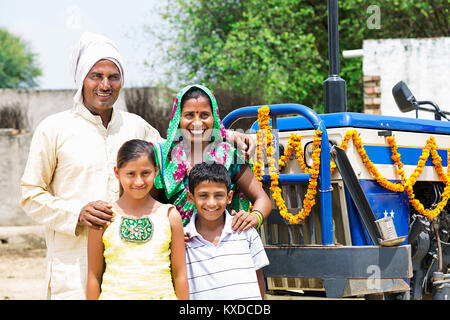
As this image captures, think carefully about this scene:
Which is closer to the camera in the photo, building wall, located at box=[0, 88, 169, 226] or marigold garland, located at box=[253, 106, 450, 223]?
marigold garland, located at box=[253, 106, 450, 223]

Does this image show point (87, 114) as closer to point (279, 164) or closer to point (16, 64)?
point (279, 164)

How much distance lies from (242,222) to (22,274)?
6061mm

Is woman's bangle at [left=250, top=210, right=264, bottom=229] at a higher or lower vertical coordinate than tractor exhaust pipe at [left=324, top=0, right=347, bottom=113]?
lower

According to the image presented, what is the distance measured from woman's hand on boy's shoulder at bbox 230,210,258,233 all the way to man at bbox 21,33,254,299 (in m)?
0.57

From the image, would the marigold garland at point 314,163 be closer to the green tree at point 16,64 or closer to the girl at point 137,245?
the girl at point 137,245

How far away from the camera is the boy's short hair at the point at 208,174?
2.84 meters

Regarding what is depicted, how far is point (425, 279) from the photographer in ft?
13.7

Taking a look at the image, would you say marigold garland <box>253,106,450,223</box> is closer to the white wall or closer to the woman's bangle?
the woman's bangle

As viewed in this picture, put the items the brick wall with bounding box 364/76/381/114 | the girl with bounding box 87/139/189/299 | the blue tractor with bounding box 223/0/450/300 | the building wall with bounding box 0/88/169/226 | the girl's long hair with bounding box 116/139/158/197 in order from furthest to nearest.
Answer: the building wall with bounding box 0/88/169/226
the brick wall with bounding box 364/76/381/114
the blue tractor with bounding box 223/0/450/300
the girl's long hair with bounding box 116/139/158/197
the girl with bounding box 87/139/189/299

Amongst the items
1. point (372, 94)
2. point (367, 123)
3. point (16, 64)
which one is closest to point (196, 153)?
point (367, 123)

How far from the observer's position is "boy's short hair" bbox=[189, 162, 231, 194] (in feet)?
9.31

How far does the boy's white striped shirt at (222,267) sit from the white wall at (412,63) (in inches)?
253

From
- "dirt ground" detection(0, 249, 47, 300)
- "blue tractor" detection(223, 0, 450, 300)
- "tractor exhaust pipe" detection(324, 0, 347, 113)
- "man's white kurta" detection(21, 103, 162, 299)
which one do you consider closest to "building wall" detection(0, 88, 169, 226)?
"dirt ground" detection(0, 249, 47, 300)
